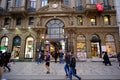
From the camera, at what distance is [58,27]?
22531mm

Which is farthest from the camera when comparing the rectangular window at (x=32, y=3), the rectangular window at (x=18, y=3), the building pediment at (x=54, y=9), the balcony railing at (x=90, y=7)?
the rectangular window at (x=32, y=3)

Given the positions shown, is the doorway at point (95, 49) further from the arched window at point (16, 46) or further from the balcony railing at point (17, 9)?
the balcony railing at point (17, 9)

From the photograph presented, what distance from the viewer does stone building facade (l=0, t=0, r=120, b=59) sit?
21266 mm

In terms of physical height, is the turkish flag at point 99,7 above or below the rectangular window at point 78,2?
below

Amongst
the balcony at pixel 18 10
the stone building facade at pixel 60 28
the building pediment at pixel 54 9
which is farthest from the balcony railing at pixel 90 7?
the balcony at pixel 18 10

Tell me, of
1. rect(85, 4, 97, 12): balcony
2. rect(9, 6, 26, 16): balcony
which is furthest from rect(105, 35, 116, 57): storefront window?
rect(9, 6, 26, 16): balcony

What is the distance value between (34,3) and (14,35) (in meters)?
7.36

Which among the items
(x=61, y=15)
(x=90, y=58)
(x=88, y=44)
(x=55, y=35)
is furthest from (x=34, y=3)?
(x=90, y=58)

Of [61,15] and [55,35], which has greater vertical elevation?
[61,15]

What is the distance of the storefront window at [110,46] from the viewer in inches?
816

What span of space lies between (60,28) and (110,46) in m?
9.13

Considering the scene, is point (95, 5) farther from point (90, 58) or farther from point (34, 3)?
point (34, 3)

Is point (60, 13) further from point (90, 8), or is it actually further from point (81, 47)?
point (81, 47)

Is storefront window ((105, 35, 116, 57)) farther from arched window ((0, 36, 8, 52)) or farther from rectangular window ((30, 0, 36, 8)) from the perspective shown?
arched window ((0, 36, 8, 52))
